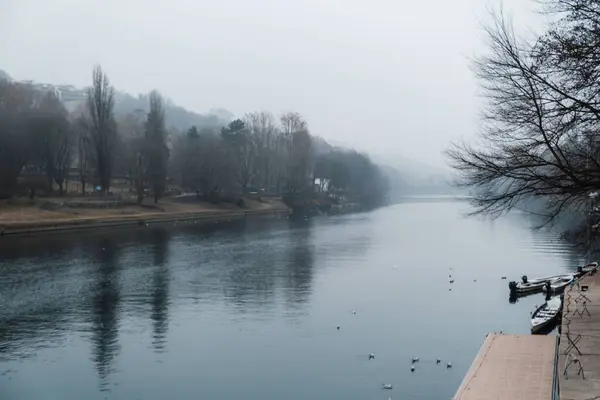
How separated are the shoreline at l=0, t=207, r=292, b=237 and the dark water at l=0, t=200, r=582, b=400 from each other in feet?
16.4

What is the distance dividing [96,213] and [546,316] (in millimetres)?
47272

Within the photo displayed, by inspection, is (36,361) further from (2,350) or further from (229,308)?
(229,308)

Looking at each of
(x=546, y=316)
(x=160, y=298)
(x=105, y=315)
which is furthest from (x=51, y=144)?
(x=546, y=316)

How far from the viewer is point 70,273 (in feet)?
104

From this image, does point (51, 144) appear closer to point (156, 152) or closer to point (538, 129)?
point (156, 152)

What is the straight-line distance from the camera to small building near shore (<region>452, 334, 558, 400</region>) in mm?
12398

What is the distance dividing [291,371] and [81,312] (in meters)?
10.1

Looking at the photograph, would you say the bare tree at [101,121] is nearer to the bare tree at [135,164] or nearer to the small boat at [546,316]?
the bare tree at [135,164]

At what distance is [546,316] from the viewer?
68.5 ft

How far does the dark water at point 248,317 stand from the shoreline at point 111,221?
4995mm

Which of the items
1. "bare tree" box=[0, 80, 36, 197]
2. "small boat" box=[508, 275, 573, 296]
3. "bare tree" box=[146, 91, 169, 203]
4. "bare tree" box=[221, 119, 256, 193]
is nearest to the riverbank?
"bare tree" box=[146, 91, 169, 203]

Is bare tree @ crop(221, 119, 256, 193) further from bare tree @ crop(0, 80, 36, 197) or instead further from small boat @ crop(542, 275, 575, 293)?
small boat @ crop(542, 275, 575, 293)

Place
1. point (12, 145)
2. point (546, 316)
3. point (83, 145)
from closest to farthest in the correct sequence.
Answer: point (546, 316) < point (12, 145) < point (83, 145)

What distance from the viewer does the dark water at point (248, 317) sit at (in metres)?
15.6
